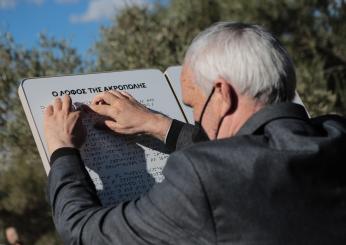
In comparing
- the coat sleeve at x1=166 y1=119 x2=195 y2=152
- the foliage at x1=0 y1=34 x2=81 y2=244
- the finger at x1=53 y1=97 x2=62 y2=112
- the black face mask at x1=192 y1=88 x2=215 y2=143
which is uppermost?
the black face mask at x1=192 y1=88 x2=215 y2=143

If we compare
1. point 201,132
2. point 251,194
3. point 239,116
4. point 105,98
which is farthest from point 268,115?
point 105,98

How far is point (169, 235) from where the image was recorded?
1.54 m

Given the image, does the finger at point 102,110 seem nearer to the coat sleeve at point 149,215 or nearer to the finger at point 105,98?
the finger at point 105,98

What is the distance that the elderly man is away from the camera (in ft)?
4.93

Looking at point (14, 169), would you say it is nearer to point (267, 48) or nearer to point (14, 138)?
point (14, 138)

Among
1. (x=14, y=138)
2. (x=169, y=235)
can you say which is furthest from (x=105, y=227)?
(x=14, y=138)

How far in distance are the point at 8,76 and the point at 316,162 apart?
5362 mm

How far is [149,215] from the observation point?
1562mm

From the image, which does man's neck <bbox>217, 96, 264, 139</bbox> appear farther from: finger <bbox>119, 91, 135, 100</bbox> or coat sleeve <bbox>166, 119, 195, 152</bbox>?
finger <bbox>119, 91, 135, 100</bbox>

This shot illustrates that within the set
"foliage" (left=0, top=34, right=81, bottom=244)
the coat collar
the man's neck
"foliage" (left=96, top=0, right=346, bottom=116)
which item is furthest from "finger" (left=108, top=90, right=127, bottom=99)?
"foliage" (left=96, top=0, right=346, bottom=116)

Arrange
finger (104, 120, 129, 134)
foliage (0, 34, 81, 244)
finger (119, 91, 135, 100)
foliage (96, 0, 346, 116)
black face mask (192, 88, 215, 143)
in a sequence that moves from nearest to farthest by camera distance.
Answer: black face mask (192, 88, 215, 143) → finger (104, 120, 129, 134) → finger (119, 91, 135, 100) → foliage (0, 34, 81, 244) → foliage (96, 0, 346, 116)

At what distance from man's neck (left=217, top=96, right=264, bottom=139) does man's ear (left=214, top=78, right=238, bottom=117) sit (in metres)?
0.01

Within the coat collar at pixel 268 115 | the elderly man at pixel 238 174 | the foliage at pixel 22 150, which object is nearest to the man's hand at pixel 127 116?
the elderly man at pixel 238 174

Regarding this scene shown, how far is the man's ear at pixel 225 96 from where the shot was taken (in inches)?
65.2
